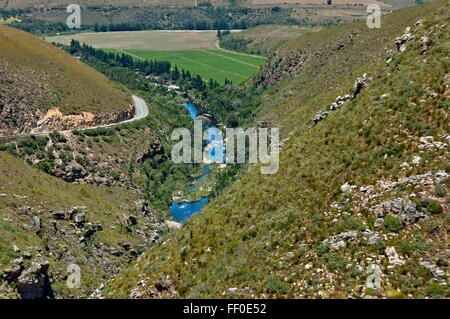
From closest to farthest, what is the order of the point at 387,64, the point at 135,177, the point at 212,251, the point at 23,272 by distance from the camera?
the point at 212,251
the point at 387,64
the point at 23,272
the point at 135,177

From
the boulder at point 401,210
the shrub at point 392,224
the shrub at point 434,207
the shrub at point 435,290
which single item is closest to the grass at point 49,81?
the boulder at point 401,210

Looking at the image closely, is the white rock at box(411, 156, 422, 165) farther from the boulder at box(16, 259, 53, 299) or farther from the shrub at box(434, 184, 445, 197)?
the boulder at box(16, 259, 53, 299)

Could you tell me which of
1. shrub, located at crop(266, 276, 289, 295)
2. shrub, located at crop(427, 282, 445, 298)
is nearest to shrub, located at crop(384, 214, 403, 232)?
shrub, located at crop(427, 282, 445, 298)

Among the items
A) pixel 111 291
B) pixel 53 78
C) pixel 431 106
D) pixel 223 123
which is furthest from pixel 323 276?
pixel 223 123

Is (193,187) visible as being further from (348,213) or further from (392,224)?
A: (392,224)

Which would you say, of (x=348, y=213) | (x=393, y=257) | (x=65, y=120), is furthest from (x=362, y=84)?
(x=65, y=120)

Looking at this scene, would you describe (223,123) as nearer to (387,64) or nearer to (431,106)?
(387,64)

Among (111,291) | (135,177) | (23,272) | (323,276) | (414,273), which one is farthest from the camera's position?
(135,177)
